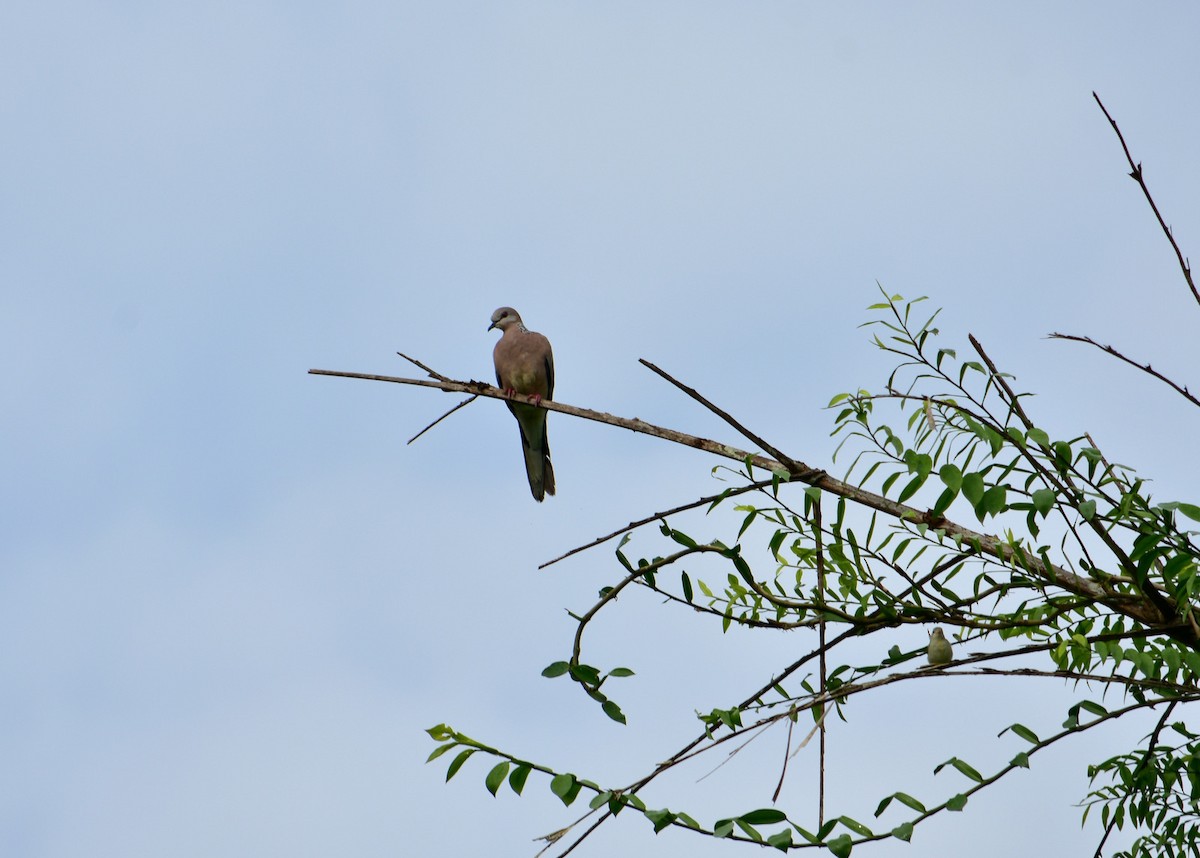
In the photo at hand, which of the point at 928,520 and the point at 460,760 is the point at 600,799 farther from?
the point at 928,520

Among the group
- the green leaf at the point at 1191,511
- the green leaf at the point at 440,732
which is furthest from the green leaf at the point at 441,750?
the green leaf at the point at 1191,511

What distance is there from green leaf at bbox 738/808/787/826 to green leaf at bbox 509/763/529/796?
39 centimetres

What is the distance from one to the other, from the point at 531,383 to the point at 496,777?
7057mm

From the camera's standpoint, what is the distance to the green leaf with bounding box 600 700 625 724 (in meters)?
2.36

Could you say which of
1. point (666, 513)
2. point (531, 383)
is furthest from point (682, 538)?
point (531, 383)

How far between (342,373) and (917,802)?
1527mm

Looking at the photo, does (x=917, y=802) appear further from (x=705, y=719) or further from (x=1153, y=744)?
(x=1153, y=744)

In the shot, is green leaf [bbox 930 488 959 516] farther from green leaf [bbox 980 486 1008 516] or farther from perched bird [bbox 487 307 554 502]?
perched bird [bbox 487 307 554 502]

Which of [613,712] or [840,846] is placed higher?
[613,712]

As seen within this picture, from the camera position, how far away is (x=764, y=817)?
1.95 meters

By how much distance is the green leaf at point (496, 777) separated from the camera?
2.09m

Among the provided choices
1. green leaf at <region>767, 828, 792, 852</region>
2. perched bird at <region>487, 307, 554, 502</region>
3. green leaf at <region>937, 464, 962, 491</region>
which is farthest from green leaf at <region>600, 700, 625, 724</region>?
perched bird at <region>487, 307, 554, 502</region>

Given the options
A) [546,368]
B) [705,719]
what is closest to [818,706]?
[705,719]

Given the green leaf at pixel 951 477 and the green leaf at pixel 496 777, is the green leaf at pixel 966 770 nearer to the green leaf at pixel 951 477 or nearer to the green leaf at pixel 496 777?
the green leaf at pixel 951 477
